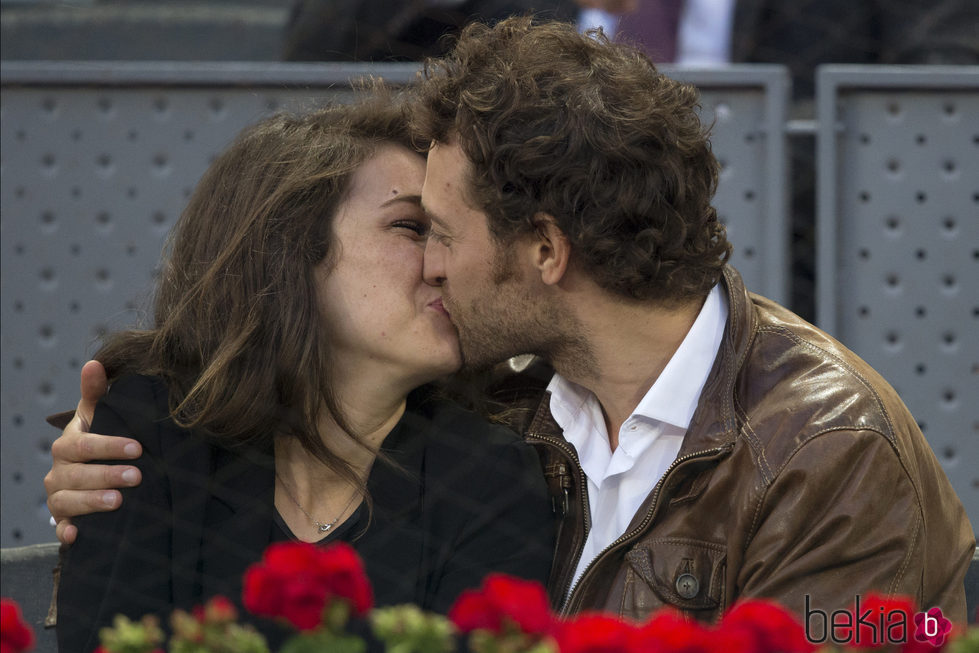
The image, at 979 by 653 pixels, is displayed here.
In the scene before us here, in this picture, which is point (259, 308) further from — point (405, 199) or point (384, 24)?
point (384, 24)

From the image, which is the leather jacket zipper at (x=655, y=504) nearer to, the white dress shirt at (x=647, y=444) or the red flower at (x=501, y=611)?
the white dress shirt at (x=647, y=444)

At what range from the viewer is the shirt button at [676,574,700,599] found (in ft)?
3.93

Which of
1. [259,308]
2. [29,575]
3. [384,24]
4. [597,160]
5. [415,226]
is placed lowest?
[29,575]

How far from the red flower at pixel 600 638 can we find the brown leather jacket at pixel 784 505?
1.93 ft

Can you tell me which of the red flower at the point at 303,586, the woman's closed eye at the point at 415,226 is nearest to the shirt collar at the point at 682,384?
the woman's closed eye at the point at 415,226

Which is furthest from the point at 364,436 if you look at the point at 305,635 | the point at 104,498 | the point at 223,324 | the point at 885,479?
the point at 305,635

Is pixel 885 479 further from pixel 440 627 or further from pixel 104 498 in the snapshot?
pixel 104 498

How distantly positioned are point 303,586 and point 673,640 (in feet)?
0.61

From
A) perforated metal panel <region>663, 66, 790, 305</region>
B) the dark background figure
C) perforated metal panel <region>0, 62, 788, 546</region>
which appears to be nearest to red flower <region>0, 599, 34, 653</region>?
perforated metal panel <region>0, 62, 788, 546</region>

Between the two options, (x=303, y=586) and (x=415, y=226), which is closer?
(x=303, y=586)

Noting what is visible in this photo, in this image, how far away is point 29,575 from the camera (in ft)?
4.52

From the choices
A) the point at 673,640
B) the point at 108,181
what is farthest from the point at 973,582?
the point at 108,181

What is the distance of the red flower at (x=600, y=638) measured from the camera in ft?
1.81

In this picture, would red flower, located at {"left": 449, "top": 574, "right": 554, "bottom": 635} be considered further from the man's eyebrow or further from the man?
the man's eyebrow
